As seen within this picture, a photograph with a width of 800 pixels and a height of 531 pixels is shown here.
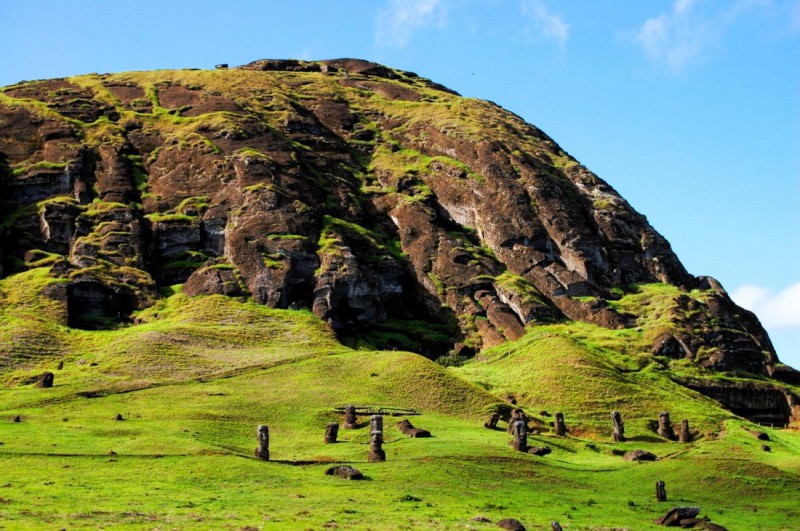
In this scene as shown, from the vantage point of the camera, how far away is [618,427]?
283ft

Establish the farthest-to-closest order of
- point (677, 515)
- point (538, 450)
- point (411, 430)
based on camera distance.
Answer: point (411, 430) → point (538, 450) → point (677, 515)

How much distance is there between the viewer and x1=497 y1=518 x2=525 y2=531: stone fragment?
44438 millimetres

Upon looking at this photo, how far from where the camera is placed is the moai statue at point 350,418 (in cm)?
7819

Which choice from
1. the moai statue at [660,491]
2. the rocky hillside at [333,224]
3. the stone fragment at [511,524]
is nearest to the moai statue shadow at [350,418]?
the moai statue at [660,491]

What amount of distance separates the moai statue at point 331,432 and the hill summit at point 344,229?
45605 mm

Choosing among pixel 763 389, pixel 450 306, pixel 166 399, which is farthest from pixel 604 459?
pixel 450 306

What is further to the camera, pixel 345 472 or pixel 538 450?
pixel 538 450

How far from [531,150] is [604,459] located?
106 m

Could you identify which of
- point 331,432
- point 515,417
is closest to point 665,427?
point 515,417

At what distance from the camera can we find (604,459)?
250ft

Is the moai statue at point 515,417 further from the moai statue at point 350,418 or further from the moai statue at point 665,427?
the moai statue at point 350,418

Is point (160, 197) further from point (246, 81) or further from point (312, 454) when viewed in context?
point (312, 454)

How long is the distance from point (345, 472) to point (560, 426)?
112ft

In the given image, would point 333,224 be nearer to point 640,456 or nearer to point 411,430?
point 411,430
